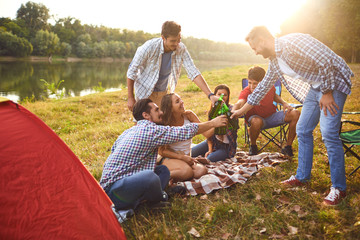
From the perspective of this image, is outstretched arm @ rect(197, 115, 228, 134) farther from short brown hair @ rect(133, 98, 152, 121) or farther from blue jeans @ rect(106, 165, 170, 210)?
blue jeans @ rect(106, 165, 170, 210)

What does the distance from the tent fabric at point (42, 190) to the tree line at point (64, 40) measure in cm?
4738

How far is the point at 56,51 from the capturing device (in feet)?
203

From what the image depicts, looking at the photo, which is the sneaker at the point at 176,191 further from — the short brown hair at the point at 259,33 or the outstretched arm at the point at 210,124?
the short brown hair at the point at 259,33

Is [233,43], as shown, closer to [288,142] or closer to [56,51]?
[56,51]

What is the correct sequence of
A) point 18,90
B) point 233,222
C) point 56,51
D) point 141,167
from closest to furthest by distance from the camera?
point 233,222
point 141,167
point 18,90
point 56,51

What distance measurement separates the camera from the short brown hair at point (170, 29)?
3777mm

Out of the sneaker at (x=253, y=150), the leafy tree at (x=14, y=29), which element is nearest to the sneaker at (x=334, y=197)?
the sneaker at (x=253, y=150)

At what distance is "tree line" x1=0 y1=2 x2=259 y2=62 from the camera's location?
5256cm

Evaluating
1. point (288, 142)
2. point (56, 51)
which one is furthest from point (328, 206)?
point (56, 51)

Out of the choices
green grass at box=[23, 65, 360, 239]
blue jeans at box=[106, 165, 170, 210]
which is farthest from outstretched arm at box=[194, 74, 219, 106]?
blue jeans at box=[106, 165, 170, 210]

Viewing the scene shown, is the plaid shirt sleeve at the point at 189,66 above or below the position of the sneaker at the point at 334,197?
above

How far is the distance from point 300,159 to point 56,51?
69.7 meters

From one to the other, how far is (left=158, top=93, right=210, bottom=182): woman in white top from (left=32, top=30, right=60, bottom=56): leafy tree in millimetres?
63297

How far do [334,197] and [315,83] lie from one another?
1.30 metres
